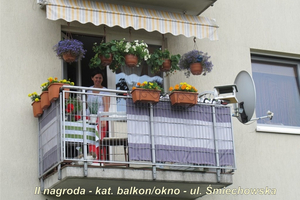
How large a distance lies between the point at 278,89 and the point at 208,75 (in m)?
1.92

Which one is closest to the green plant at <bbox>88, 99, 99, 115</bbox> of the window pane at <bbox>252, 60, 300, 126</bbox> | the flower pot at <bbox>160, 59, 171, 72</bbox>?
the flower pot at <bbox>160, 59, 171, 72</bbox>

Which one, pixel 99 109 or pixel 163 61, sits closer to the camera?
A: pixel 99 109

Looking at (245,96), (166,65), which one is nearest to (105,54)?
(166,65)

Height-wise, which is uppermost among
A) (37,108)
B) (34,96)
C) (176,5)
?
(176,5)

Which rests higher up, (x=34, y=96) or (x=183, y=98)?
(x=34, y=96)

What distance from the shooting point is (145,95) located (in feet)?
32.3

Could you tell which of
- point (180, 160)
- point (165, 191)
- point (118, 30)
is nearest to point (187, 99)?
point (180, 160)

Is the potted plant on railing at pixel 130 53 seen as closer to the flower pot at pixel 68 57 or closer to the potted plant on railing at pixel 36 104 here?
the flower pot at pixel 68 57

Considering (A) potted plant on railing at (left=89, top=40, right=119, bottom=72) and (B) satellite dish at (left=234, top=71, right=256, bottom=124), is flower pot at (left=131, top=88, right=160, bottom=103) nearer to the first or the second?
(A) potted plant on railing at (left=89, top=40, right=119, bottom=72)

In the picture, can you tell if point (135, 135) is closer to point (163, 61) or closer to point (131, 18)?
point (163, 61)

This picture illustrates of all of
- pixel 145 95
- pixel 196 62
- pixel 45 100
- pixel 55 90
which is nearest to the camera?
pixel 55 90

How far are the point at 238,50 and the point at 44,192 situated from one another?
202 inches

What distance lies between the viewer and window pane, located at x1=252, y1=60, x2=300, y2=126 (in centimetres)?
1300

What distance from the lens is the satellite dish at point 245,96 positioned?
1136cm
